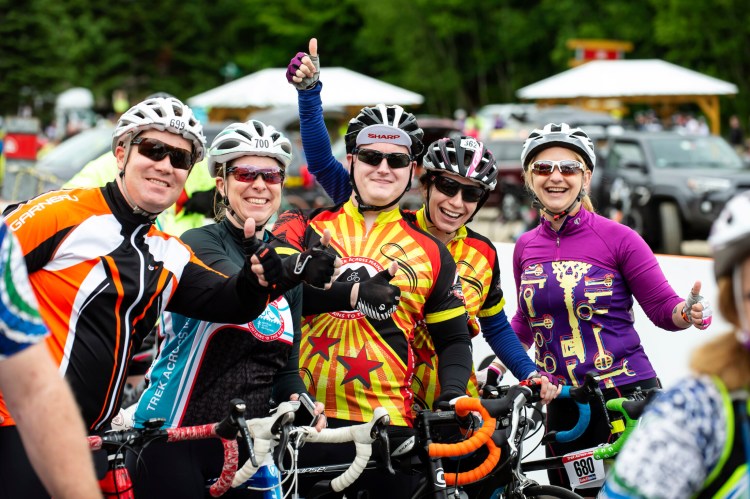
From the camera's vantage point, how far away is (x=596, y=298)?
188 inches

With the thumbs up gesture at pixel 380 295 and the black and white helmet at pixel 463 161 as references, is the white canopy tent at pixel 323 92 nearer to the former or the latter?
the black and white helmet at pixel 463 161

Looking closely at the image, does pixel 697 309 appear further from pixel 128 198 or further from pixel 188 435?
pixel 128 198

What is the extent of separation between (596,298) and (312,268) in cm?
182

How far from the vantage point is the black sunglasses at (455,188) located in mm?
4672

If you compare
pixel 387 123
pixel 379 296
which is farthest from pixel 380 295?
pixel 387 123

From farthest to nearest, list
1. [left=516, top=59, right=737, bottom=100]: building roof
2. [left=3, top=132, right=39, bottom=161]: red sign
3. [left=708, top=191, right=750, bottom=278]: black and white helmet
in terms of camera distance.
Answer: [left=516, top=59, right=737, bottom=100]: building roof, [left=3, top=132, right=39, bottom=161]: red sign, [left=708, top=191, right=750, bottom=278]: black and white helmet

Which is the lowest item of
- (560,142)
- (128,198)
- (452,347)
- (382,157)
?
(452,347)

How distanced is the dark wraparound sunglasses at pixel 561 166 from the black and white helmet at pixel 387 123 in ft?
2.31

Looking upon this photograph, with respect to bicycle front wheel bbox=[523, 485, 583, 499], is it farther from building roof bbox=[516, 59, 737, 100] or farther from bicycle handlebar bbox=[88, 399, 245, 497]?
building roof bbox=[516, 59, 737, 100]

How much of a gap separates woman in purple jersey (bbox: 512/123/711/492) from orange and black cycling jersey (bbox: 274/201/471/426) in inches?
28.4

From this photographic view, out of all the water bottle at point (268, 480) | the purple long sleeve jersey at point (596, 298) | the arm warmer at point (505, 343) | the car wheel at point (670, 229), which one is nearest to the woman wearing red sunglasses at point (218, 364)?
the water bottle at point (268, 480)

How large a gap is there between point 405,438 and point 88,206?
1.45 m

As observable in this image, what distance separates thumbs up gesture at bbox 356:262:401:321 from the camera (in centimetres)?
366

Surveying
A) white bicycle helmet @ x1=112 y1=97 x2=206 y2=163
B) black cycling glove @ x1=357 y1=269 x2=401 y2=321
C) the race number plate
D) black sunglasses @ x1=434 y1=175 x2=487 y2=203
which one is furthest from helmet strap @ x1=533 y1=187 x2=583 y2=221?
white bicycle helmet @ x1=112 y1=97 x2=206 y2=163
